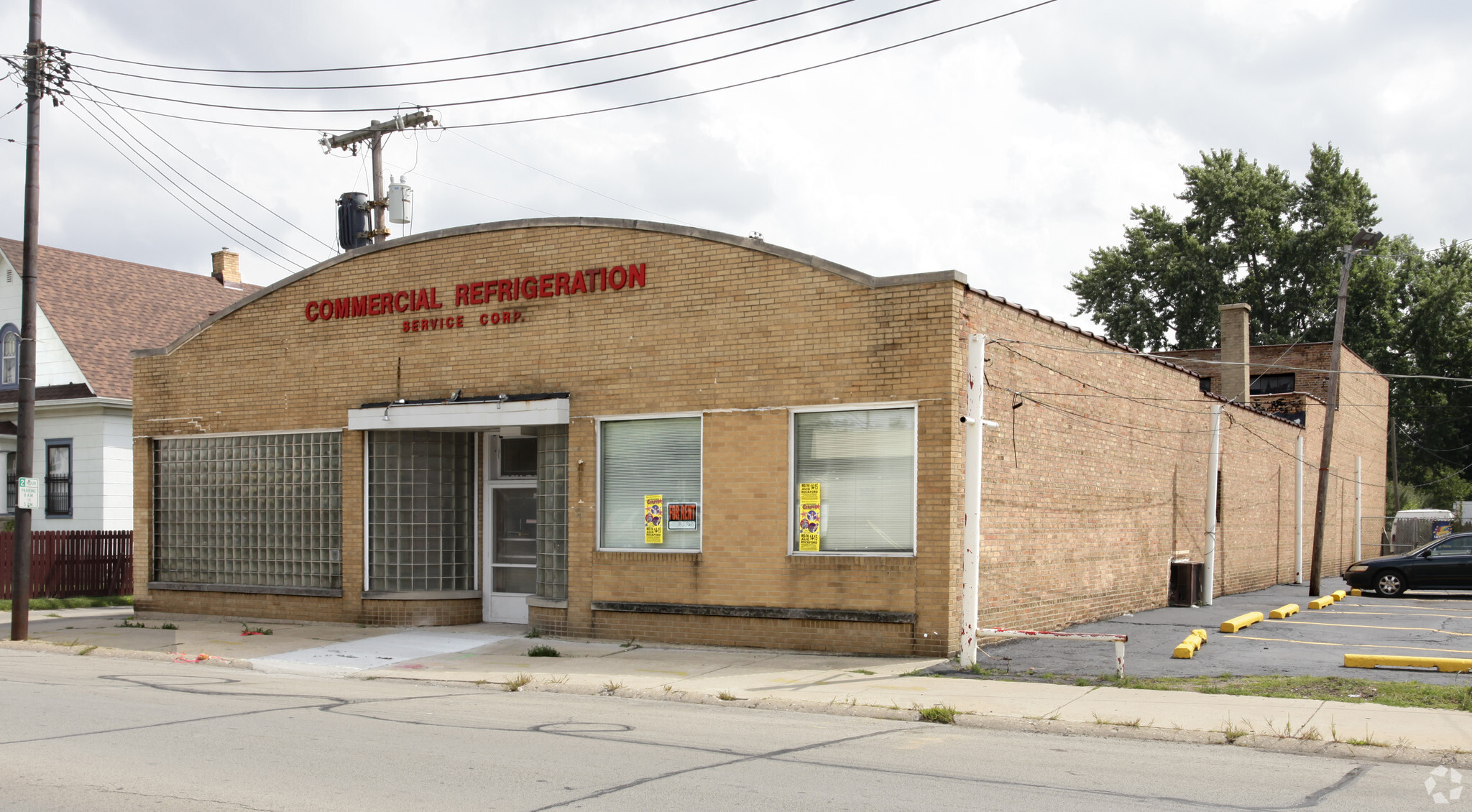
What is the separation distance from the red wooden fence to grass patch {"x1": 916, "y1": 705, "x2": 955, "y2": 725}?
2024cm

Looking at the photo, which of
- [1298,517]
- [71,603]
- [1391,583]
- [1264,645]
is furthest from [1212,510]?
[71,603]

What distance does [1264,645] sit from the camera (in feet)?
51.0

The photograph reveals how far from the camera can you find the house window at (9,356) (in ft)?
97.4

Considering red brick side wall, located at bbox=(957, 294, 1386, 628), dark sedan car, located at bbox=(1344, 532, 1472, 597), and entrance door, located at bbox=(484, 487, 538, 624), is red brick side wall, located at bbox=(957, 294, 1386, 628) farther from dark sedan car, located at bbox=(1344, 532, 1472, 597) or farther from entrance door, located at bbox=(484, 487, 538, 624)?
entrance door, located at bbox=(484, 487, 538, 624)

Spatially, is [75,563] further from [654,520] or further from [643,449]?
[654,520]

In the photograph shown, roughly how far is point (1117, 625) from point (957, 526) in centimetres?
506

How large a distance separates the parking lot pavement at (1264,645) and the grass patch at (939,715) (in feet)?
9.09

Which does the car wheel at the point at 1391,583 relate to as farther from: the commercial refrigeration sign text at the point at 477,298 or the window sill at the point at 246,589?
the window sill at the point at 246,589

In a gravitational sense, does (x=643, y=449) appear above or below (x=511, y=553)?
above

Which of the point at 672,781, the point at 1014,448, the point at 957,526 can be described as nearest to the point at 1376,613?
the point at 1014,448

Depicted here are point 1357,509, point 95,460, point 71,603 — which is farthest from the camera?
point 1357,509

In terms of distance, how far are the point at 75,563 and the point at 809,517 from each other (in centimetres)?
1768

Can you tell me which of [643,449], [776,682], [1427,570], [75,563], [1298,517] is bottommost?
[1427,570]

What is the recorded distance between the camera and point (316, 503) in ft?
62.5
